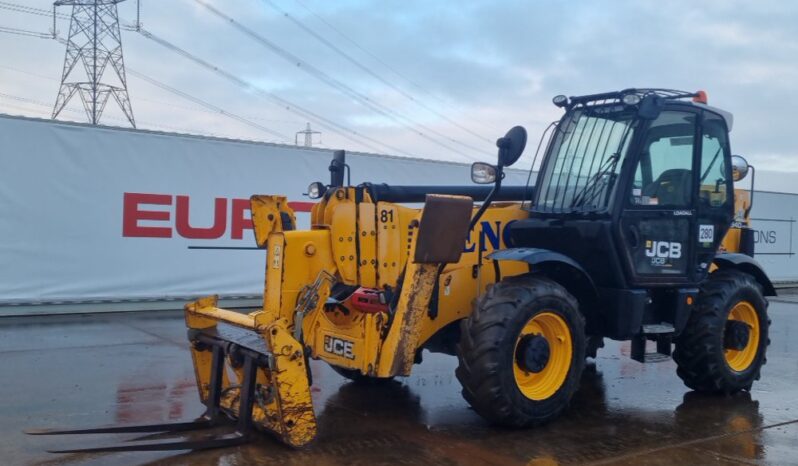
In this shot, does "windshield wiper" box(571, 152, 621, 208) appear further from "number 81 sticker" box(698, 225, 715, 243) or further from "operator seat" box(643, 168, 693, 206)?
"number 81 sticker" box(698, 225, 715, 243)

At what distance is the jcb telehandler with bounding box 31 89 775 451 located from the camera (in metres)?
5.26

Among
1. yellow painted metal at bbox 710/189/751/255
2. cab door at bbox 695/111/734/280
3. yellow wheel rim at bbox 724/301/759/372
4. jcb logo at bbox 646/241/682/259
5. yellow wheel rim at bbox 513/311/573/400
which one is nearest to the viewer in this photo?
yellow wheel rim at bbox 513/311/573/400

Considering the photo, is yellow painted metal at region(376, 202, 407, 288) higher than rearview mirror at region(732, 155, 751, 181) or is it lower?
lower

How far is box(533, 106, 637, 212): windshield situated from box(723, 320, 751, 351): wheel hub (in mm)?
1857

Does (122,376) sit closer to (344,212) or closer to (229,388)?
(229,388)

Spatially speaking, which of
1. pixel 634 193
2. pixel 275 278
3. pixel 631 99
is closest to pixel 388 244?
pixel 275 278

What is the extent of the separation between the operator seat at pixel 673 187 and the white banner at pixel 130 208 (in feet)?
23.9

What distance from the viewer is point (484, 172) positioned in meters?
5.75

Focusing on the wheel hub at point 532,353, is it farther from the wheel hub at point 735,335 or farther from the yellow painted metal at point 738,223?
the yellow painted metal at point 738,223

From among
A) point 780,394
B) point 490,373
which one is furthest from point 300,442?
point 780,394

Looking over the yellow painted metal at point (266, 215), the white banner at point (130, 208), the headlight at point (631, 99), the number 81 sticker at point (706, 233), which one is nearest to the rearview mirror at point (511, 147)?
the headlight at point (631, 99)

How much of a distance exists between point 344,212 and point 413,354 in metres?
1.17

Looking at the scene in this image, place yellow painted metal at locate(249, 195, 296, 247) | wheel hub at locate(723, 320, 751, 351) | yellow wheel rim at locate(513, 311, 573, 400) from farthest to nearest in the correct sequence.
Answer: wheel hub at locate(723, 320, 751, 351) < yellow painted metal at locate(249, 195, 296, 247) < yellow wheel rim at locate(513, 311, 573, 400)

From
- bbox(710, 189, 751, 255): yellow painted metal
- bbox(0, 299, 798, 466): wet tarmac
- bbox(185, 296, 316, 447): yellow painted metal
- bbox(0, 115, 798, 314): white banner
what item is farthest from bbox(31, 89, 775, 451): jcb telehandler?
bbox(0, 115, 798, 314): white banner
